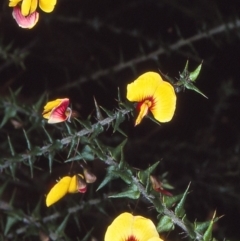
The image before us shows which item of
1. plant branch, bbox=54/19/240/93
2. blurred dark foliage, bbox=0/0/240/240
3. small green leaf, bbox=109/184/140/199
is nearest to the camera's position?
small green leaf, bbox=109/184/140/199

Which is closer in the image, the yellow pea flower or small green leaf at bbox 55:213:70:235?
the yellow pea flower

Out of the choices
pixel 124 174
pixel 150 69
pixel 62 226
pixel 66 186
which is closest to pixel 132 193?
pixel 124 174

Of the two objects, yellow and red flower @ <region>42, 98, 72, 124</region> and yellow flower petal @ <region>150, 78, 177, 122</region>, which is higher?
yellow and red flower @ <region>42, 98, 72, 124</region>

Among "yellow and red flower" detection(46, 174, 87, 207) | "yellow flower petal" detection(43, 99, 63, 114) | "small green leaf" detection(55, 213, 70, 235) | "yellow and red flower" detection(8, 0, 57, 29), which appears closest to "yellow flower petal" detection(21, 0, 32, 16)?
"yellow and red flower" detection(8, 0, 57, 29)

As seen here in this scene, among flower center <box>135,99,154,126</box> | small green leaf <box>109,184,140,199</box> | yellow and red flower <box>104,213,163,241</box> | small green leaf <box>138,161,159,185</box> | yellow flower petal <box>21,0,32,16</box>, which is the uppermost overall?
yellow flower petal <box>21,0,32,16</box>

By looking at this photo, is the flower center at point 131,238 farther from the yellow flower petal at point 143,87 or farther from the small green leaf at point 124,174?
the yellow flower petal at point 143,87

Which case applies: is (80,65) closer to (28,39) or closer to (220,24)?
(28,39)

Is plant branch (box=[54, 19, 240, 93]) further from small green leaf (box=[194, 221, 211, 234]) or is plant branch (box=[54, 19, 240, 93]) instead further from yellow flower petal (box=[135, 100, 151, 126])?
small green leaf (box=[194, 221, 211, 234])

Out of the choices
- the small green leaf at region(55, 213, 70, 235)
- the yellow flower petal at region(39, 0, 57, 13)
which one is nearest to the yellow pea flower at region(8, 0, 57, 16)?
the yellow flower petal at region(39, 0, 57, 13)

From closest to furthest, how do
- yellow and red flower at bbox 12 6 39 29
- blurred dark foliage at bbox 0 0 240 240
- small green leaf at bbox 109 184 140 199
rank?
small green leaf at bbox 109 184 140 199, yellow and red flower at bbox 12 6 39 29, blurred dark foliage at bbox 0 0 240 240
